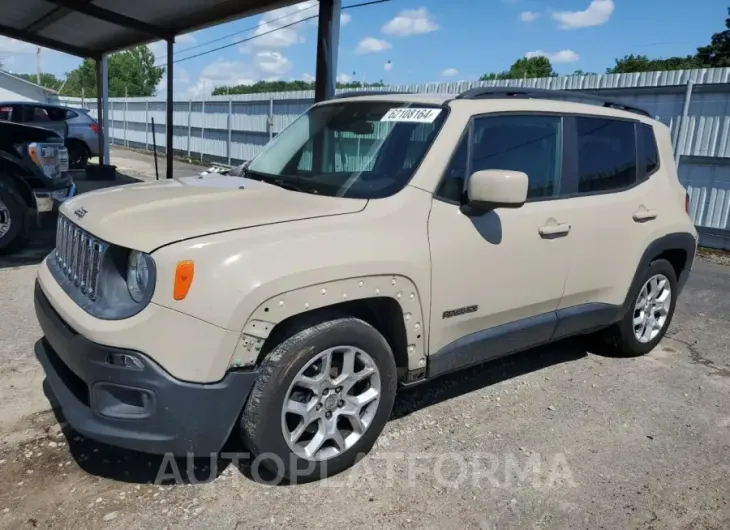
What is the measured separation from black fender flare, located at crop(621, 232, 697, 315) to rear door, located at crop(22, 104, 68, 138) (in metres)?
14.7

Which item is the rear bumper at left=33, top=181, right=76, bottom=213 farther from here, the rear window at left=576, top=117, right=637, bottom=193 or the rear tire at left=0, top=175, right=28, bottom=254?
the rear window at left=576, top=117, right=637, bottom=193

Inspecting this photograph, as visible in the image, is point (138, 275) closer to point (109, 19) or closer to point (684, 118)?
point (684, 118)

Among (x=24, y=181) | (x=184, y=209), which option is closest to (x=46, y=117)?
(x=24, y=181)

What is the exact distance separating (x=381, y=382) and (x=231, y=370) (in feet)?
2.69

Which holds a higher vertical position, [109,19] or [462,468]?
[109,19]

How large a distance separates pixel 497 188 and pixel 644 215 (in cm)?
189

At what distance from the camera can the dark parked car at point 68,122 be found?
1494 centimetres

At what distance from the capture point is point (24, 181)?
22.0 feet

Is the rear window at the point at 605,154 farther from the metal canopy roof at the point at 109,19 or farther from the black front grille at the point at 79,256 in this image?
the metal canopy roof at the point at 109,19

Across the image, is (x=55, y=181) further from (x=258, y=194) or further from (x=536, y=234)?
(x=536, y=234)

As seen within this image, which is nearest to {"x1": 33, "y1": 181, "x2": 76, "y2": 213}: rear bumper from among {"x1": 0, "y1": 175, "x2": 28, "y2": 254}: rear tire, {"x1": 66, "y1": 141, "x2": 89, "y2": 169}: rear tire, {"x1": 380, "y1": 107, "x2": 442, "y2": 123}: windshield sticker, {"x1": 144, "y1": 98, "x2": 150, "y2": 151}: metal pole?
{"x1": 0, "y1": 175, "x2": 28, "y2": 254}: rear tire

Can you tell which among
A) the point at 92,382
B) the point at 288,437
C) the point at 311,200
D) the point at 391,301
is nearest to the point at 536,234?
the point at 391,301

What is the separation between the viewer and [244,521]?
2641 mm

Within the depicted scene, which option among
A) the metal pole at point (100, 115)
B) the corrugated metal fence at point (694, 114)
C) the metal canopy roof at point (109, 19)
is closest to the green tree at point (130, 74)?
the metal pole at point (100, 115)
